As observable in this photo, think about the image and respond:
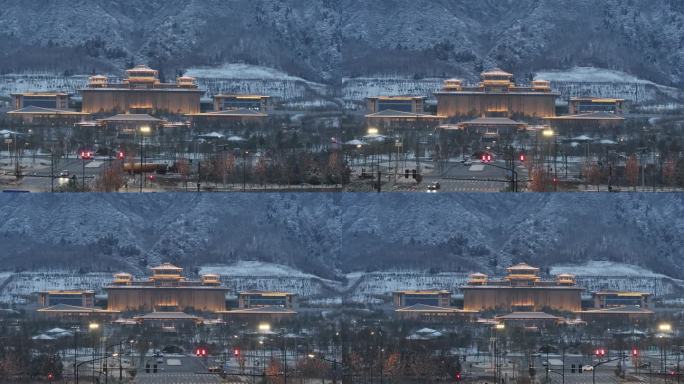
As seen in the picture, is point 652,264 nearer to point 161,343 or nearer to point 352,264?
point 352,264

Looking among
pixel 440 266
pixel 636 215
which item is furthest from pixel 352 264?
pixel 636 215

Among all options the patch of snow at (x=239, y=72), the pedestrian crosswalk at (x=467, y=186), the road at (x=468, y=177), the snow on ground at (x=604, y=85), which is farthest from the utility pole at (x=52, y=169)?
the snow on ground at (x=604, y=85)

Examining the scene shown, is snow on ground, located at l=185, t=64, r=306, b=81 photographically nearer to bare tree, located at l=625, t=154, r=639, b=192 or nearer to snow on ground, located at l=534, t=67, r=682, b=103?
snow on ground, located at l=534, t=67, r=682, b=103

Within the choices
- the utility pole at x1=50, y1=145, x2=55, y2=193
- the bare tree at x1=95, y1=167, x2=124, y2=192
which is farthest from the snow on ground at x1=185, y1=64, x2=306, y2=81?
the bare tree at x1=95, y1=167, x2=124, y2=192

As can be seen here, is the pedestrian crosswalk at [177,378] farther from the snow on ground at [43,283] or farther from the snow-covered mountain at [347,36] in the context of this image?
the snow-covered mountain at [347,36]

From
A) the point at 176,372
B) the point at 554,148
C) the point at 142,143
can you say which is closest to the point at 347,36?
the point at 554,148

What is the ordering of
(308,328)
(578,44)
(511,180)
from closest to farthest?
(511,180), (308,328), (578,44)
